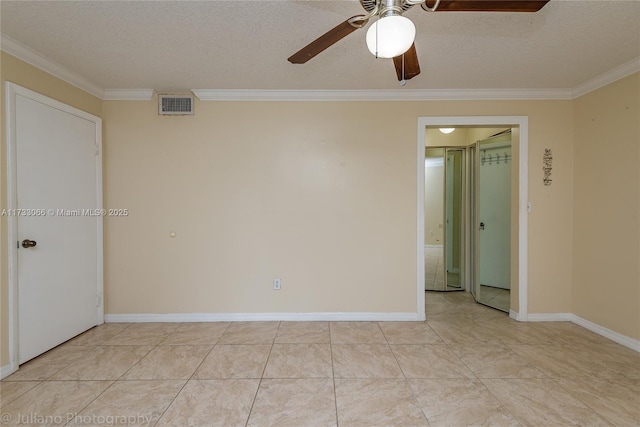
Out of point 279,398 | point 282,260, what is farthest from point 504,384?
point 282,260

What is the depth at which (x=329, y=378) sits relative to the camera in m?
1.99

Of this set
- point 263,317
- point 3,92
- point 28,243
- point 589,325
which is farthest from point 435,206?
point 3,92

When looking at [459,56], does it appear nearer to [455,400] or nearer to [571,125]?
[571,125]

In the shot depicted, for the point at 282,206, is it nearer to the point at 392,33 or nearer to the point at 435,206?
the point at 392,33

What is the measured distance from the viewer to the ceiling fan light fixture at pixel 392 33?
49.2 inches

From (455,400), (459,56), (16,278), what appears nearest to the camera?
(455,400)

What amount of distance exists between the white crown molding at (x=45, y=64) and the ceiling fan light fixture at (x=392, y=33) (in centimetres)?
267

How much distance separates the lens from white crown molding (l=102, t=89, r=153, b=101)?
2939 millimetres

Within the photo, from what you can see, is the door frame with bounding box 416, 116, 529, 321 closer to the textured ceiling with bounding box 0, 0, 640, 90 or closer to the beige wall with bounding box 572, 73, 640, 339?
the textured ceiling with bounding box 0, 0, 640, 90

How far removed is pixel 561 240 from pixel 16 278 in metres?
4.99

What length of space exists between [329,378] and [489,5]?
2367 millimetres

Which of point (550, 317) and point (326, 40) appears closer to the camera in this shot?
point (326, 40)

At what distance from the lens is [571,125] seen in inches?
117

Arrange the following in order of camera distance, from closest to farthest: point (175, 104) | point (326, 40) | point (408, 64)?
1. point (326, 40)
2. point (408, 64)
3. point (175, 104)
